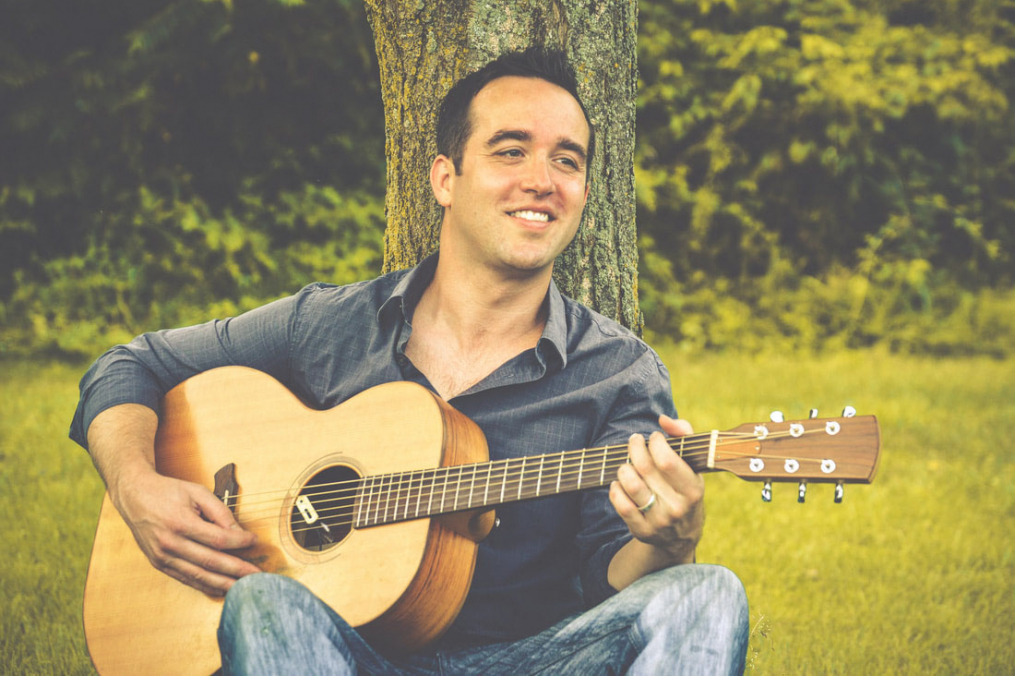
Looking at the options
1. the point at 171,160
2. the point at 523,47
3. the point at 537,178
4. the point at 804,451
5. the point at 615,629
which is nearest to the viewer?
the point at 804,451

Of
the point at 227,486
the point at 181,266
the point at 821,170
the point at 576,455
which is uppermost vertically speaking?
the point at 821,170

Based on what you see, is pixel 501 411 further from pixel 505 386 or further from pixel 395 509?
pixel 395 509

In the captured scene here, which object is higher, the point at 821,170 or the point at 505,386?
the point at 821,170

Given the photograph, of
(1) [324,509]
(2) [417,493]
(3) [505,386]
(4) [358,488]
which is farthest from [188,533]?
(3) [505,386]

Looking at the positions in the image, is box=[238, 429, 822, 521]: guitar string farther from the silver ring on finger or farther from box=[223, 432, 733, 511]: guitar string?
the silver ring on finger

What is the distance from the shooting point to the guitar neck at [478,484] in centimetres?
175

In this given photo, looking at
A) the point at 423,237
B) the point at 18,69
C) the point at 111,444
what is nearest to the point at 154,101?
the point at 18,69

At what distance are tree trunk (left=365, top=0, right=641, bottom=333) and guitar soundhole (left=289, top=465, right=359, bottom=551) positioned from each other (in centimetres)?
106

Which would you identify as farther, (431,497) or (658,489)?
(431,497)

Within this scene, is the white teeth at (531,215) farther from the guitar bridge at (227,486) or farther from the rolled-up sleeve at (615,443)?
the guitar bridge at (227,486)

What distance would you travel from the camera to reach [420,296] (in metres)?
2.49

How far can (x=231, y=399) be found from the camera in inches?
88.3

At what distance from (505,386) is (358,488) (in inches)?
17.8

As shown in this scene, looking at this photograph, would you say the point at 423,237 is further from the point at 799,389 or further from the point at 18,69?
the point at 18,69
